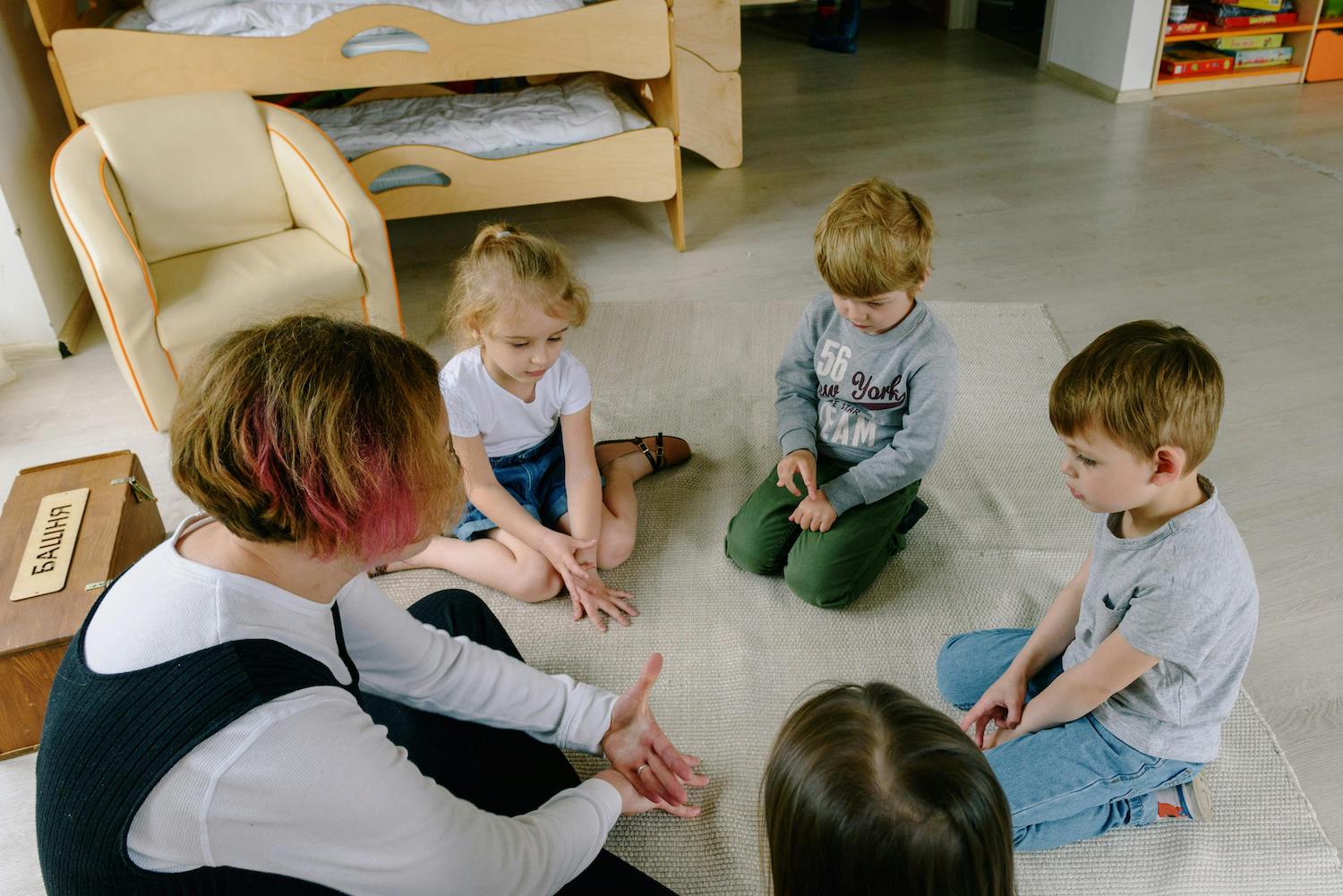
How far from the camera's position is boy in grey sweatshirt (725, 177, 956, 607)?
4.62 feet

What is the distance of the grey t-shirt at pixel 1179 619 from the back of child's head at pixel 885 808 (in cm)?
46

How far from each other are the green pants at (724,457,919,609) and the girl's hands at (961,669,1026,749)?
340 mm

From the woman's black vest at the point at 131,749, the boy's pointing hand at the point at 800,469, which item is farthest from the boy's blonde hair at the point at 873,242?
the woman's black vest at the point at 131,749

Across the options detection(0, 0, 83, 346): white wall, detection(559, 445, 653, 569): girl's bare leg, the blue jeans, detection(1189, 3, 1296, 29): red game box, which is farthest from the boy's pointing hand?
detection(1189, 3, 1296, 29): red game box

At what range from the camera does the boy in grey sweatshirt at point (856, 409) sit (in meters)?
1.41

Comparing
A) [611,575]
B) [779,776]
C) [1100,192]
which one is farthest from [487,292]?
[1100,192]

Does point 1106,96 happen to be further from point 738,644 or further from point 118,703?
point 118,703

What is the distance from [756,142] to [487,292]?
2493mm

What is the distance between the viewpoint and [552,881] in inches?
37.0

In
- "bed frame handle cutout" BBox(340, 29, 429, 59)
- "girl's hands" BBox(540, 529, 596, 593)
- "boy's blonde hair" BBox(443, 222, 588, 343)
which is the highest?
"bed frame handle cutout" BBox(340, 29, 429, 59)

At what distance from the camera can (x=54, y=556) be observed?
1415mm

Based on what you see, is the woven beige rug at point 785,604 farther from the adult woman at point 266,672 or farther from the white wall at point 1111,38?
the white wall at point 1111,38

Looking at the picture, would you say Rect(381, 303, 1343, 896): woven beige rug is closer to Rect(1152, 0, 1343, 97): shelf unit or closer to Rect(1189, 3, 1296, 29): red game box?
Rect(1152, 0, 1343, 97): shelf unit

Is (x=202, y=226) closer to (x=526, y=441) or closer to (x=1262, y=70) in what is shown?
(x=526, y=441)
